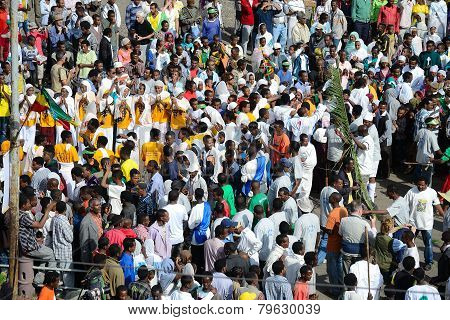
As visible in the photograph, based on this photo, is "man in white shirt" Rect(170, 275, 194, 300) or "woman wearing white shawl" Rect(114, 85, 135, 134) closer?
"man in white shirt" Rect(170, 275, 194, 300)

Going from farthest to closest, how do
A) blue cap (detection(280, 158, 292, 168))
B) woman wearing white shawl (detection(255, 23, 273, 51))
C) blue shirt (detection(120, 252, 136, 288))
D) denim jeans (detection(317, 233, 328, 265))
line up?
woman wearing white shawl (detection(255, 23, 273, 51)) < blue cap (detection(280, 158, 292, 168)) < denim jeans (detection(317, 233, 328, 265)) < blue shirt (detection(120, 252, 136, 288))

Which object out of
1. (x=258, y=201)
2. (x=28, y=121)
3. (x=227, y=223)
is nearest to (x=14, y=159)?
(x=227, y=223)

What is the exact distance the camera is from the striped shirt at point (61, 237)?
748 inches

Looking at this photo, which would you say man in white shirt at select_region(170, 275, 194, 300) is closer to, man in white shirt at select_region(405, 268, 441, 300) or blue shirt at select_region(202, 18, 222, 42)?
man in white shirt at select_region(405, 268, 441, 300)

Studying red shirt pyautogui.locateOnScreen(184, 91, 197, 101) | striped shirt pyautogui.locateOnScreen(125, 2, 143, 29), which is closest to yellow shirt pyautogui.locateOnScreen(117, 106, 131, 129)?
red shirt pyautogui.locateOnScreen(184, 91, 197, 101)

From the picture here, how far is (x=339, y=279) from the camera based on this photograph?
19.6 metres

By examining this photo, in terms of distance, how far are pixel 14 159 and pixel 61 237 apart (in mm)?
1665

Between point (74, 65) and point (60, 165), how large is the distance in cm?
476

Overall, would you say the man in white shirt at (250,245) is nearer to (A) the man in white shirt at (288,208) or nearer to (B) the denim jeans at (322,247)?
(A) the man in white shirt at (288,208)

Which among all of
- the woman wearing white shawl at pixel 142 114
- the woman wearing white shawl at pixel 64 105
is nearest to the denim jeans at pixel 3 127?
the woman wearing white shawl at pixel 64 105

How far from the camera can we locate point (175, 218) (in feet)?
65.3

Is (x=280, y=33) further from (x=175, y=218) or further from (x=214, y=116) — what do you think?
(x=175, y=218)

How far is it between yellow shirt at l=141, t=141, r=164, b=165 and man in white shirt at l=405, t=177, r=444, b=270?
447 centimetres

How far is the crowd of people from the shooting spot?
1862 centimetres
